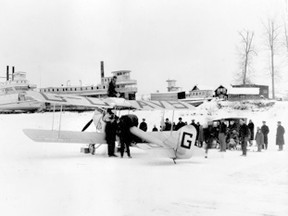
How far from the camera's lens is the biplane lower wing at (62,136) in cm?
1292

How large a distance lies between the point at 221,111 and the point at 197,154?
81.7 ft

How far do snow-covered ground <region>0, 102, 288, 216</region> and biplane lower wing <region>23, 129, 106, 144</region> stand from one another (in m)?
0.80

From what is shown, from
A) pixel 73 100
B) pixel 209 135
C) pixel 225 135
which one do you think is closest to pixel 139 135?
pixel 73 100

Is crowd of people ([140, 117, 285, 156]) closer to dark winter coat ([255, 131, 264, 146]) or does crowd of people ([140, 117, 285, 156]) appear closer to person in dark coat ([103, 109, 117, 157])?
dark winter coat ([255, 131, 264, 146])

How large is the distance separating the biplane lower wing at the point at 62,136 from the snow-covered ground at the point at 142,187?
800 mm

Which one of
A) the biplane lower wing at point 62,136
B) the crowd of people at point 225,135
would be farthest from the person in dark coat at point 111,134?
the crowd of people at point 225,135

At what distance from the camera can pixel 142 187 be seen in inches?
315

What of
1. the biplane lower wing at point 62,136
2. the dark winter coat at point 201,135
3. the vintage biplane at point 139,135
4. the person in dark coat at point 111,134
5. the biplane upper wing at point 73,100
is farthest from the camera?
the dark winter coat at point 201,135

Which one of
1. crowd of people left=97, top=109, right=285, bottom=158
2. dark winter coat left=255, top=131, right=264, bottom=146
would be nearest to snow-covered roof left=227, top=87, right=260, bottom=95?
crowd of people left=97, top=109, right=285, bottom=158

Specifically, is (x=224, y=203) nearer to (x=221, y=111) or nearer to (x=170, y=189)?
(x=170, y=189)

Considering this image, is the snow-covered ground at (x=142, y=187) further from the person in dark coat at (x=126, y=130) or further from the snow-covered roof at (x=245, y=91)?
the snow-covered roof at (x=245, y=91)

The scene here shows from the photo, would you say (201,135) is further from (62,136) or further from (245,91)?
(245,91)

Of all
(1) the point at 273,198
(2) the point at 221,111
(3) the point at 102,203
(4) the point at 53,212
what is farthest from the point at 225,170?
(2) the point at 221,111

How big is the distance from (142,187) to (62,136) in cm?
649
